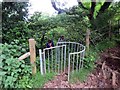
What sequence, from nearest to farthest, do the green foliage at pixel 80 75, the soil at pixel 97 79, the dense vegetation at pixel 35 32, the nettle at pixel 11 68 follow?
the nettle at pixel 11 68, the dense vegetation at pixel 35 32, the soil at pixel 97 79, the green foliage at pixel 80 75

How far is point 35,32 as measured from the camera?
4945mm

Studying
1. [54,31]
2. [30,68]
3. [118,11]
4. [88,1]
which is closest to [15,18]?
[54,31]

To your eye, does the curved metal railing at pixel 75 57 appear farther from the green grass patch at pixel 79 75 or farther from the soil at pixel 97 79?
the soil at pixel 97 79

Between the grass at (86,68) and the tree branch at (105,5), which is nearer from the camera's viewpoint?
the grass at (86,68)

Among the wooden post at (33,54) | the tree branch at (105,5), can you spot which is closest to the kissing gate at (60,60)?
the wooden post at (33,54)

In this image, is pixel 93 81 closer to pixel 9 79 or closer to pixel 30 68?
pixel 30 68

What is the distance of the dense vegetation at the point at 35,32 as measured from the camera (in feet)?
11.6

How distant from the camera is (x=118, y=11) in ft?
19.8

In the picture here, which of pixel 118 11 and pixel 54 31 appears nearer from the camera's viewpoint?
pixel 54 31

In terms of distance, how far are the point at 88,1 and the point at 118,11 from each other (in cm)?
113

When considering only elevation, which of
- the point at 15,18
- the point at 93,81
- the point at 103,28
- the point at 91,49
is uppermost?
the point at 15,18

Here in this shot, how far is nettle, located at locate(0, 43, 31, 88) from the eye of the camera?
3.37m

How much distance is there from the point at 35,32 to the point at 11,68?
5.52 feet

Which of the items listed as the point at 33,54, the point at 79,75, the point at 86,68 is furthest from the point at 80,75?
the point at 33,54
